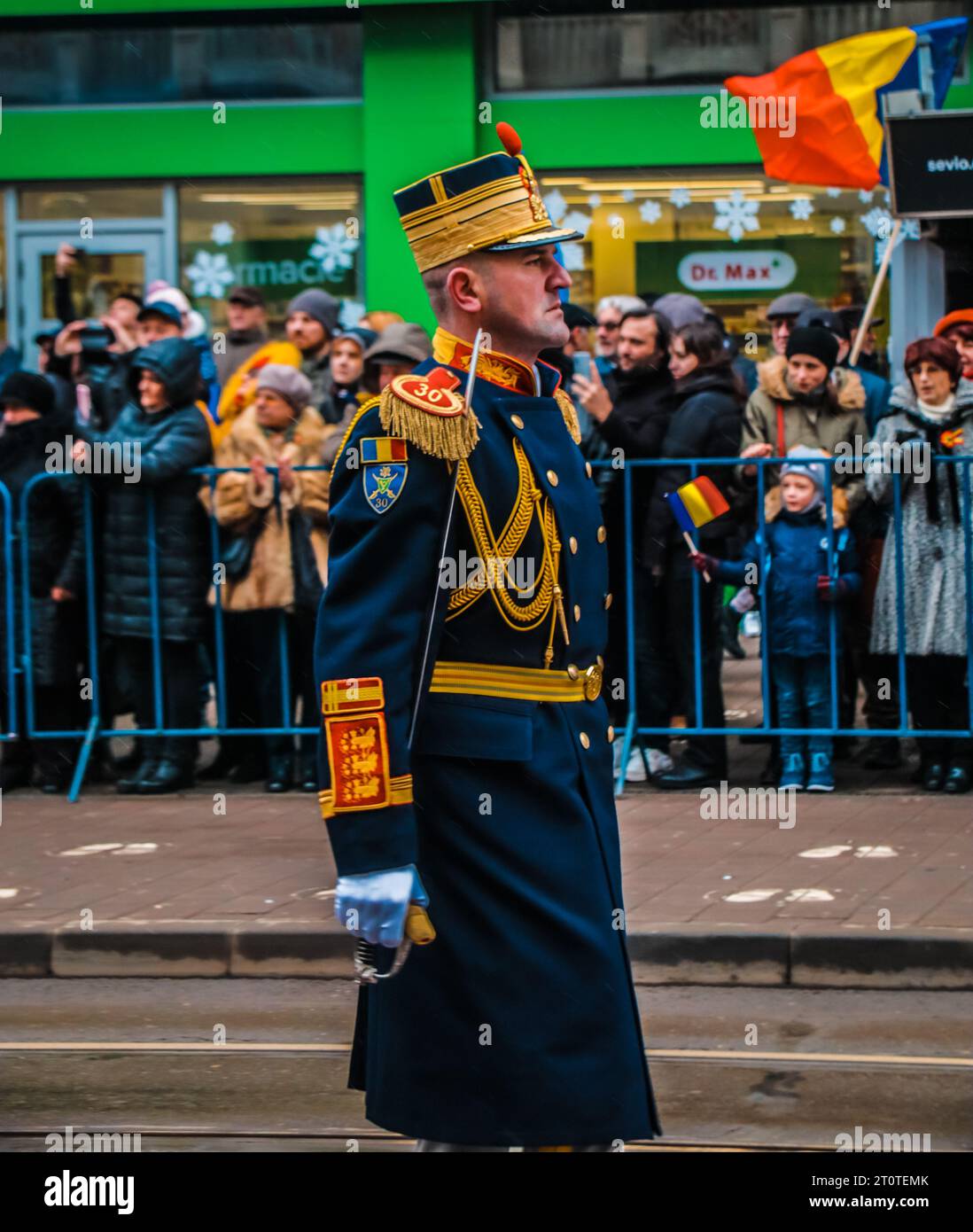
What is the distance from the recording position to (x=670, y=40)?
15.7 meters

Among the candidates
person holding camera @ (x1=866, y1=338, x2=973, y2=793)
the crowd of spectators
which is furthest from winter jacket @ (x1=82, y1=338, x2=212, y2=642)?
person holding camera @ (x1=866, y1=338, x2=973, y2=793)

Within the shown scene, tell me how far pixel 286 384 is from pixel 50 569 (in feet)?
4.54

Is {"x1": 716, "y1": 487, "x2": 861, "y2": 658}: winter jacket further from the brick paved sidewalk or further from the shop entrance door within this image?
the shop entrance door

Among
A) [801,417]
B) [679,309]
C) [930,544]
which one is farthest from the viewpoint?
[679,309]

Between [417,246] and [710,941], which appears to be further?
[710,941]

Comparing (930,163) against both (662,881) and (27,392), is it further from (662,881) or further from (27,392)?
(27,392)

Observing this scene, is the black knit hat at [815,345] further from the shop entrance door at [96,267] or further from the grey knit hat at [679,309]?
the shop entrance door at [96,267]

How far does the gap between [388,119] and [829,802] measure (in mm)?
8232

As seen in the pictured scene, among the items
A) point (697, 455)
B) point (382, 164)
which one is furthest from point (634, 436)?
point (382, 164)

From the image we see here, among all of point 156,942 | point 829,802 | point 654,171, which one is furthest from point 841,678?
point 654,171

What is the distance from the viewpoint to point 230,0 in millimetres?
15836

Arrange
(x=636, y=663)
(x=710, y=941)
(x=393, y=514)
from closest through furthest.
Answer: (x=393, y=514)
(x=710, y=941)
(x=636, y=663)

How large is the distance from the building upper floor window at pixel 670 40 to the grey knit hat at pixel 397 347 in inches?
262

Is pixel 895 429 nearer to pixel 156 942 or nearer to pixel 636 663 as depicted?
pixel 636 663
